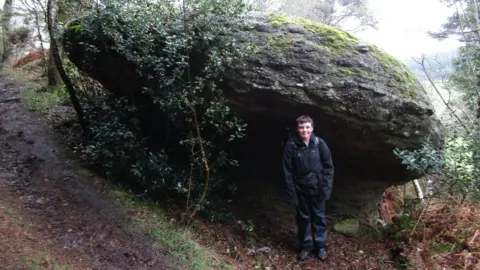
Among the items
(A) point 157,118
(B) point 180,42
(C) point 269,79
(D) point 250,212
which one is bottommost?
(D) point 250,212

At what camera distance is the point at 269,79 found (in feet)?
18.2

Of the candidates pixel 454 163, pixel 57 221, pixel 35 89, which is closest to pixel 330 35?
pixel 454 163

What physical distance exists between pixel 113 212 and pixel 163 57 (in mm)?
2520

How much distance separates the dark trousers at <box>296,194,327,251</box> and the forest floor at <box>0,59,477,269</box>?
31 cm

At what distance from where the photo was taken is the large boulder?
5.61 metres

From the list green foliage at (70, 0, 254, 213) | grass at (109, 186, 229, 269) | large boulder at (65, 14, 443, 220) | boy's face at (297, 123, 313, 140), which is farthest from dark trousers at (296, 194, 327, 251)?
green foliage at (70, 0, 254, 213)

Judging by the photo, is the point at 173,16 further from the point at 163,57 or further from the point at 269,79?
the point at 269,79

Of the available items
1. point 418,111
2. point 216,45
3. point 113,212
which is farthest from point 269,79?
point 113,212

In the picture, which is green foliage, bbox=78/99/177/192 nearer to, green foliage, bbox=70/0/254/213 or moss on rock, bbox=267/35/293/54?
green foliage, bbox=70/0/254/213

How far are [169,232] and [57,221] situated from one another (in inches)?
63.4

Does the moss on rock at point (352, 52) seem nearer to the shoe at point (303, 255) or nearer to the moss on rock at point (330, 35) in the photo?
the moss on rock at point (330, 35)

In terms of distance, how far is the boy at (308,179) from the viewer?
5652mm

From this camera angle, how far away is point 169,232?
5.62 meters

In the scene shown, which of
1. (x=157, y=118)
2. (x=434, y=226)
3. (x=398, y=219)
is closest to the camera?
(x=434, y=226)
